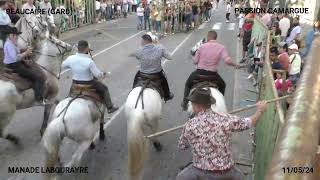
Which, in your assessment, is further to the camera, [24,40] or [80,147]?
[24,40]

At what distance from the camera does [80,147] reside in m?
7.03

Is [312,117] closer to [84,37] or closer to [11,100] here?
[11,100]

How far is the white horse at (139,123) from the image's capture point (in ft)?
22.4

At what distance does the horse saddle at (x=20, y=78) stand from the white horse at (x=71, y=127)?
5.59 feet

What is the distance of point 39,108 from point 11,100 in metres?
3.39

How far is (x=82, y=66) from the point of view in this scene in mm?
7527

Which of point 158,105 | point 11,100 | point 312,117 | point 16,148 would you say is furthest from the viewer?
point 16,148

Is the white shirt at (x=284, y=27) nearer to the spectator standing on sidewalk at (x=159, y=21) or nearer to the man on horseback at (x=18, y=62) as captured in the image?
the spectator standing on sidewalk at (x=159, y=21)

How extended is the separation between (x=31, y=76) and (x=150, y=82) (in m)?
2.56

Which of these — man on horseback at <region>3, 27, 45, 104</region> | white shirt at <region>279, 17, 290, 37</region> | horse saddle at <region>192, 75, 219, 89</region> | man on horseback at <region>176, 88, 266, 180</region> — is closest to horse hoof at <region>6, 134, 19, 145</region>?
man on horseback at <region>3, 27, 45, 104</region>

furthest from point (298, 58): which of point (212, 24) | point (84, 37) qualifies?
point (212, 24)

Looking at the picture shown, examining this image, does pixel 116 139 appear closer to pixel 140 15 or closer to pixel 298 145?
pixel 298 145

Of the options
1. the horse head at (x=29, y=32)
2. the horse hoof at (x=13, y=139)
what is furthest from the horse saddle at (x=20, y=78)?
the horse hoof at (x=13, y=139)

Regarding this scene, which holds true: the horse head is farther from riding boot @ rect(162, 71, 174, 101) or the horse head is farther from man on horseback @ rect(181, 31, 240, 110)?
man on horseback @ rect(181, 31, 240, 110)
